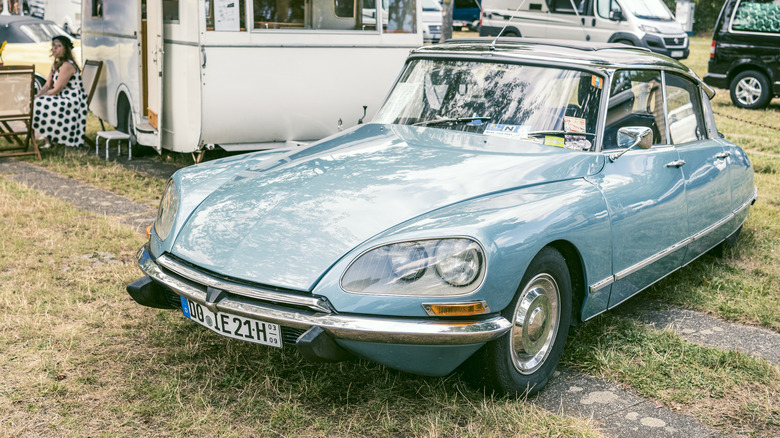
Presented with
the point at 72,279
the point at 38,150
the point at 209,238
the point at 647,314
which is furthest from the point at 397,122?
the point at 38,150

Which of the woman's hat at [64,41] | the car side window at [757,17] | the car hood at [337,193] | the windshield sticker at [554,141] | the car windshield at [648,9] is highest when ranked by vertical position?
the car windshield at [648,9]

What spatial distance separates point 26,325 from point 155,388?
1102 mm

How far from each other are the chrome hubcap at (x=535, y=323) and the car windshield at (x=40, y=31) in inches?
444

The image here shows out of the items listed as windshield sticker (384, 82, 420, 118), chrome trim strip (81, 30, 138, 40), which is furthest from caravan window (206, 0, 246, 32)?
windshield sticker (384, 82, 420, 118)

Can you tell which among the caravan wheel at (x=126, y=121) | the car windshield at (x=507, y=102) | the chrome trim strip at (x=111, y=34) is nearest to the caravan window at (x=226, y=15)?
the chrome trim strip at (x=111, y=34)

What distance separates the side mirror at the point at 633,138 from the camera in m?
4.09

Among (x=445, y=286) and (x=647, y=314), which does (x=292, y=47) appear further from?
(x=445, y=286)

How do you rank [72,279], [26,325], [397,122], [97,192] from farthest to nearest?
[97,192] < [72,279] < [397,122] < [26,325]

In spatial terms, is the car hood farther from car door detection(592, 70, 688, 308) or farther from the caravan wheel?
the caravan wheel

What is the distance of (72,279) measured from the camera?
16.1 ft

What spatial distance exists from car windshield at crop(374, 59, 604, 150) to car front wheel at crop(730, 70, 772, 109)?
11.3 meters

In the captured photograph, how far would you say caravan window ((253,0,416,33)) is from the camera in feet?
25.5

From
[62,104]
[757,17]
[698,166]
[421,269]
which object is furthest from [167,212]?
[757,17]

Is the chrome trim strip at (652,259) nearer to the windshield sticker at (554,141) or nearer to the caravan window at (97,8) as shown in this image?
the windshield sticker at (554,141)
